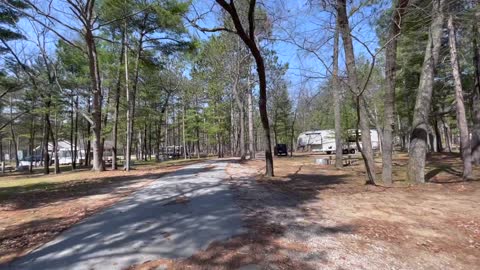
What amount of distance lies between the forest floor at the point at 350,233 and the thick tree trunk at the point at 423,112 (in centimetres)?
181

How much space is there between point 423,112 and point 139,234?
9.96m

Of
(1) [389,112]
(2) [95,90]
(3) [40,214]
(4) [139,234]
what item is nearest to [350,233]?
(4) [139,234]

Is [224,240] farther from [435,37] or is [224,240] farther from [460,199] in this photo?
[435,37]

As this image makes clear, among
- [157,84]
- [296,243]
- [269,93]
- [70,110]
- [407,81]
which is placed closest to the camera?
[296,243]

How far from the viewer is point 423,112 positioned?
38.6 feet

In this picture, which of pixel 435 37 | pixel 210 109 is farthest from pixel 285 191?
pixel 210 109

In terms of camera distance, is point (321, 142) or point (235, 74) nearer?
point (235, 74)

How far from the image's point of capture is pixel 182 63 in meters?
35.7

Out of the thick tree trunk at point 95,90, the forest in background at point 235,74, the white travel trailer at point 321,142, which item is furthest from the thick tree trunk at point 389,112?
the white travel trailer at point 321,142

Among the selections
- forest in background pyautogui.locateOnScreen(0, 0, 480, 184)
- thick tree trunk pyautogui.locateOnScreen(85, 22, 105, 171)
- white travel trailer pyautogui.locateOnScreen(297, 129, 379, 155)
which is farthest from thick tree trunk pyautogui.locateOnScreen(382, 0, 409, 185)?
white travel trailer pyautogui.locateOnScreen(297, 129, 379, 155)

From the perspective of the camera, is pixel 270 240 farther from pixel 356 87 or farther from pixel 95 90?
pixel 95 90

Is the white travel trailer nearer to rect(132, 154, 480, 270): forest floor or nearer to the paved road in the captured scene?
rect(132, 154, 480, 270): forest floor

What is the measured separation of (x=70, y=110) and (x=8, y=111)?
45.8 feet

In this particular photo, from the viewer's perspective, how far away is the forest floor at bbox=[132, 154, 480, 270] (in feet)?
14.4
